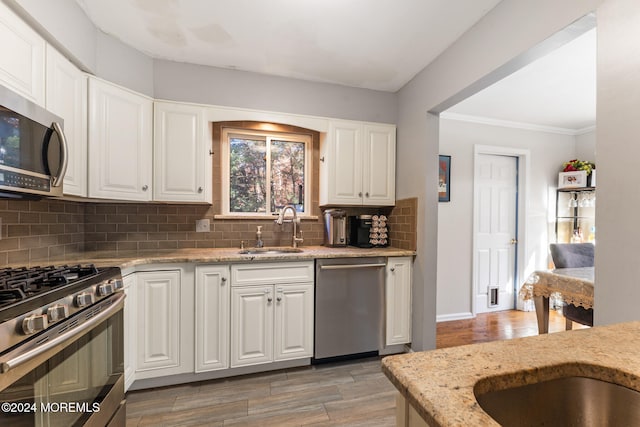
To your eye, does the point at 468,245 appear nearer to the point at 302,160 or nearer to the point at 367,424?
the point at 302,160

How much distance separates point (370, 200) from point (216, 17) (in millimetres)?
1904

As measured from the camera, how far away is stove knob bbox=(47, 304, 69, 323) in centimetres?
101

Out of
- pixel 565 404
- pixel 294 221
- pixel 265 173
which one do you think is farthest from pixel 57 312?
pixel 265 173

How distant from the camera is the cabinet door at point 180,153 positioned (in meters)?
2.29

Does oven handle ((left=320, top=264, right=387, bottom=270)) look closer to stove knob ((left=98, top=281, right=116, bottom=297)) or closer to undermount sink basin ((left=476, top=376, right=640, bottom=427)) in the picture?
stove knob ((left=98, top=281, right=116, bottom=297))

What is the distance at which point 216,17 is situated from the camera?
1884 mm

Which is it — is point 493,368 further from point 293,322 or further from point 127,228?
point 127,228

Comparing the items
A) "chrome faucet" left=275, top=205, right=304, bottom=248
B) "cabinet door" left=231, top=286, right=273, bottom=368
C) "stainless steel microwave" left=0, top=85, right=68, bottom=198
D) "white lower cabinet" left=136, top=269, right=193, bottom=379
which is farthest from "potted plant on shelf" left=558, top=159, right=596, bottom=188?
"stainless steel microwave" left=0, top=85, right=68, bottom=198

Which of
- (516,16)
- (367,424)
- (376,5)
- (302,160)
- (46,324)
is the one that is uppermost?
(376,5)

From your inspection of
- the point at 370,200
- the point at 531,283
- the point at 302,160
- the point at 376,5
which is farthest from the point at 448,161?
the point at 376,5

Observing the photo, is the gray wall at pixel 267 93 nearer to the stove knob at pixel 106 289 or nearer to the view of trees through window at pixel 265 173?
the view of trees through window at pixel 265 173

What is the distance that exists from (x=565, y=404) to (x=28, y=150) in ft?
7.04

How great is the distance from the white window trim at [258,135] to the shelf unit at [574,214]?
138 inches

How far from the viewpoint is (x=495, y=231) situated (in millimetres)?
3707
